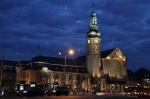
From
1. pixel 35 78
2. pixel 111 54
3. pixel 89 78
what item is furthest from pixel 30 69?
pixel 111 54

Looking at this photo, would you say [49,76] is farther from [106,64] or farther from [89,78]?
[106,64]

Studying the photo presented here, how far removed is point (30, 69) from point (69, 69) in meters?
18.6

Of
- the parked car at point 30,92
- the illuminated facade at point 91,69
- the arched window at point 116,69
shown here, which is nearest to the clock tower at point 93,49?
the illuminated facade at point 91,69

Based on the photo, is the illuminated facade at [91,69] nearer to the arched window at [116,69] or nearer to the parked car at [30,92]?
the arched window at [116,69]

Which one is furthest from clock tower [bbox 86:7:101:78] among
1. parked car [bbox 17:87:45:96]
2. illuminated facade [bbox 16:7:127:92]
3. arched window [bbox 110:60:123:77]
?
parked car [bbox 17:87:45:96]

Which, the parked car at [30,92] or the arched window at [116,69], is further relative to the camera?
the arched window at [116,69]

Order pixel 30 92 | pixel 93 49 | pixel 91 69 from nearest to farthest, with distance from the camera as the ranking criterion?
pixel 30 92 < pixel 93 49 < pixel 91 69

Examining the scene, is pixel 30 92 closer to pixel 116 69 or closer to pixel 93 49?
pixel 93 49

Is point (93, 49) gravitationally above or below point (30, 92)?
above

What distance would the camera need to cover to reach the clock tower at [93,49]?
11750 centimetres

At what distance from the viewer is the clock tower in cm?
11750

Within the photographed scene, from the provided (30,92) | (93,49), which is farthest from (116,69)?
(30,92)

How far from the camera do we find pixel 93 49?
118 meters

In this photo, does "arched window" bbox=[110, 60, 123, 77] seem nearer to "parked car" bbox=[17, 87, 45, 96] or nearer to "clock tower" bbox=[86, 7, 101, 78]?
"clock tower" bbox=[86, 7, 101, 78]
